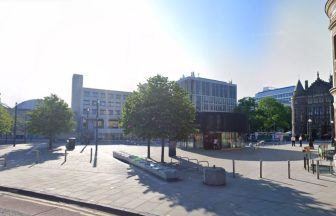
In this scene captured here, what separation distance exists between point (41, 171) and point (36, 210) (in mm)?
8404

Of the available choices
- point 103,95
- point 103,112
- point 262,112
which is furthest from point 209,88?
point 103,112

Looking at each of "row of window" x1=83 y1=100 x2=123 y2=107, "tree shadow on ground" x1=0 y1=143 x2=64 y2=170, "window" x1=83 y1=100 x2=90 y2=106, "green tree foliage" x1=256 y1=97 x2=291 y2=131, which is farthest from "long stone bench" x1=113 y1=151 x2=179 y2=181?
"row of window" x1=83 y1=100 x2=123 y2=107

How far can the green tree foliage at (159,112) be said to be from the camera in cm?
2034

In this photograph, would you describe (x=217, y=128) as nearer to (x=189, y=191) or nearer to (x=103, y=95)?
(x=189, y=191)

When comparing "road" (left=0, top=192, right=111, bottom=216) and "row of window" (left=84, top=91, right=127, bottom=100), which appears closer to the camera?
"road" (left=0, top=192, right=111, bottom=216)

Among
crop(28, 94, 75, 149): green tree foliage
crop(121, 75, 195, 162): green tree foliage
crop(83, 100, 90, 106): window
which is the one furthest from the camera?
crop(83, 100, 90, 106): window

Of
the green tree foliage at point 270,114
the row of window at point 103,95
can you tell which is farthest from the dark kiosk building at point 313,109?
the row of window at point 103,95

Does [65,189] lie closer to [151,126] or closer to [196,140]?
[151,126]

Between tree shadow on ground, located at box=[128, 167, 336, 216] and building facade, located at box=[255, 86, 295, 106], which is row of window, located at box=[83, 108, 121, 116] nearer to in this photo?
tree shadow on ground, located at box=[128, 167, 336, 216]

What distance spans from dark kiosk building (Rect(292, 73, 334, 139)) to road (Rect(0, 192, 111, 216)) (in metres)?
82.1

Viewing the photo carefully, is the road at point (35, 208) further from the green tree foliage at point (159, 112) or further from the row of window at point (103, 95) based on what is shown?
the row of window at point (103, 95)

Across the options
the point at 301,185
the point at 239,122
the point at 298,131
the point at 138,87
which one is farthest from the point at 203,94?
the point at 301,185

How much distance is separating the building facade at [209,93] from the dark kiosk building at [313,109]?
129ft

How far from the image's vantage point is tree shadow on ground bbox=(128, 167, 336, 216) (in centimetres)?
887
